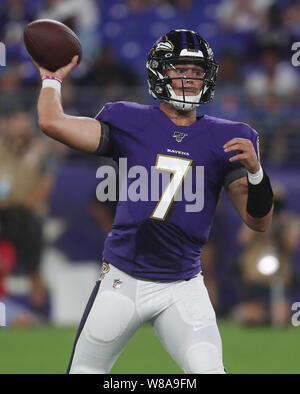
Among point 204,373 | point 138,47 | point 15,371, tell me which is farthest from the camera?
point 138,47

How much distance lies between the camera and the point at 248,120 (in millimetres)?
8977

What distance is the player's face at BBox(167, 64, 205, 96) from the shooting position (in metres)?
3.66

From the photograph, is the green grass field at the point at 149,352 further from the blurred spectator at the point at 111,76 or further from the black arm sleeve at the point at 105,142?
the blurred spectator at the point at 111,76

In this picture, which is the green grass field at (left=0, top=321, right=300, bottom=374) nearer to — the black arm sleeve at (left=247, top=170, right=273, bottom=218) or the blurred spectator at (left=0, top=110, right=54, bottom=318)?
the blurred spectator at (left=0, top=110, right=54, bottom=318)

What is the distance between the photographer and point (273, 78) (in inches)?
386

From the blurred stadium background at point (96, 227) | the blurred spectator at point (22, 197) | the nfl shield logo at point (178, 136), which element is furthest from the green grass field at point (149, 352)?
the nfl shield logo at point (178, 136)

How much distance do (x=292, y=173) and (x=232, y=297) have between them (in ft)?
4.58

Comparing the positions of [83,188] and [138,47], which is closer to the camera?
[83,188]

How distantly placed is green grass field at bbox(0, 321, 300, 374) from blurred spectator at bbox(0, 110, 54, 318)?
2.36 feet

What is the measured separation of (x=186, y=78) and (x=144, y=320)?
105 centimetres

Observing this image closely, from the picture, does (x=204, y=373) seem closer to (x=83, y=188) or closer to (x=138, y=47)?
(x=83, y=188)

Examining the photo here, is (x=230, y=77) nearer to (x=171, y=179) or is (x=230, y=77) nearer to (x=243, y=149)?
(x=171, y=179)

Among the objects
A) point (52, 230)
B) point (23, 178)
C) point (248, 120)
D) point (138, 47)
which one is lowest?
point (52, 230)

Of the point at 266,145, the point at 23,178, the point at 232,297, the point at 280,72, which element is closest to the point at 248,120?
the point at 266,145
